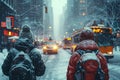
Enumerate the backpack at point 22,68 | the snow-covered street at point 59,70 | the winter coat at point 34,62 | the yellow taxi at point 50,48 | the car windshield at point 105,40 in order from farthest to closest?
the yellow taxi at point 50,48, the car windshield at point 105,40, the snow-covered street at point 59,70, the winter coat at point 34,62, the backpack at point 22,68

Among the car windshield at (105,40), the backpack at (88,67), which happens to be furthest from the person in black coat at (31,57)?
the car windshield at (105,40)

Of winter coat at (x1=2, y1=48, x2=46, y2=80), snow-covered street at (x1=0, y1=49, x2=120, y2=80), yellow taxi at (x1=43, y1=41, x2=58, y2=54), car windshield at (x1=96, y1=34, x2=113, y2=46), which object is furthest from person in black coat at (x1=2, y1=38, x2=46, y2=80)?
yellow taxi at (x1=43, y1=41, x2=58, y2=54)

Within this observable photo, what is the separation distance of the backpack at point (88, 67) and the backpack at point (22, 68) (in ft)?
2.41

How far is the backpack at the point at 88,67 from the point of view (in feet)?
15.8

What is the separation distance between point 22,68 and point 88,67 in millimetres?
997

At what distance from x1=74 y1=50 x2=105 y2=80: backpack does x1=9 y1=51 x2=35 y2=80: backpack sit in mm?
733

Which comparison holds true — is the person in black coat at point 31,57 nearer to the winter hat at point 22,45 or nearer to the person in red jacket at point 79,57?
the winter hat at point 22,45

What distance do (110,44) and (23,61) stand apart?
22.6m

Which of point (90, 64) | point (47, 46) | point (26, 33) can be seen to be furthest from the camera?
point (47, 46)

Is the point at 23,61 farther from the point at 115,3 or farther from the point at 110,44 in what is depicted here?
the point at 115,3

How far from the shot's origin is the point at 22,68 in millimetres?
5008

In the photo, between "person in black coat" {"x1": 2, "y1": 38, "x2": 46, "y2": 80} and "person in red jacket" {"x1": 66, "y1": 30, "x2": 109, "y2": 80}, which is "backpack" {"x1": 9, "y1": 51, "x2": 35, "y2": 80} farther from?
"person in red jacket" {"x1": 66, "y1": 30, "x2": 109, "y2": 80}

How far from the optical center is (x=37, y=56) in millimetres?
5625

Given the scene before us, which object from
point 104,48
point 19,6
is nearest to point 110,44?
point 104,48
